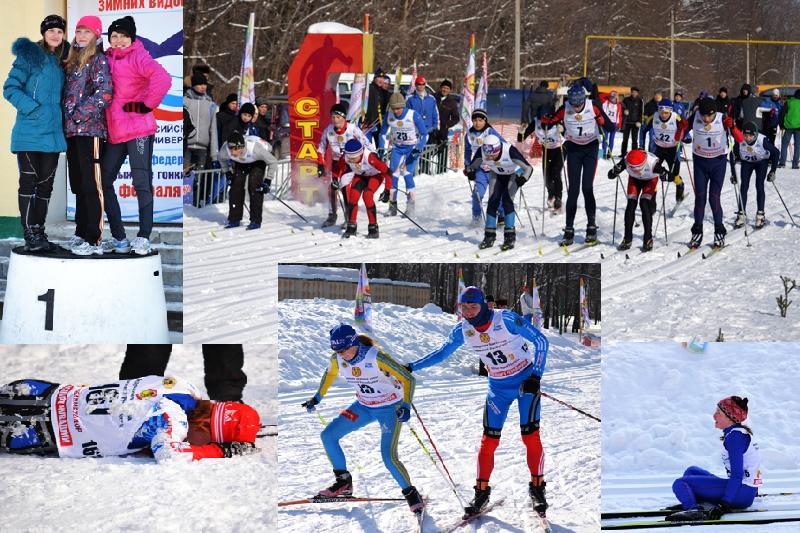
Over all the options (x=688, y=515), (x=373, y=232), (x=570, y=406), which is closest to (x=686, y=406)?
(x=688, y=515)

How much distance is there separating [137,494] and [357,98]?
8833mm

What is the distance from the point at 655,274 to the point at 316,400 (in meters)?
7.10

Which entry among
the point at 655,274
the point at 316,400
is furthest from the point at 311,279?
the point at 655,274

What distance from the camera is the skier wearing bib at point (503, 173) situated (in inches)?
438

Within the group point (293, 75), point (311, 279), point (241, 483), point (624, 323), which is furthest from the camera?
point (293, 75)

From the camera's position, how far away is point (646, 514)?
6.07 meters

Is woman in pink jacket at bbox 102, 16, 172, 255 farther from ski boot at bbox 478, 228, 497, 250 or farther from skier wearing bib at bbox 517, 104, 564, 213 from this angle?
skier wearing bib at bbox 517, 104, 564, 213

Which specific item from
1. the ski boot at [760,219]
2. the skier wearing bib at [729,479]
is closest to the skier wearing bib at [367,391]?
the skier wearing bib at [729,479]

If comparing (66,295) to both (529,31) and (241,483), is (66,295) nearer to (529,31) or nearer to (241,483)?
(241,483)

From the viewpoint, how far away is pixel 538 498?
4.98 m

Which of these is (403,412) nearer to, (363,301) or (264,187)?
(363,301)

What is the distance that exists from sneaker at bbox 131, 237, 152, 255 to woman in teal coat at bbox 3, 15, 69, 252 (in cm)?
58

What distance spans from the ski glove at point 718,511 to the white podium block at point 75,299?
3.69 metres

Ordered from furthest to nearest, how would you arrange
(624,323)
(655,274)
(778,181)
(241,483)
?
(778,181)
(655,274)
(624,323)
(241,483)
